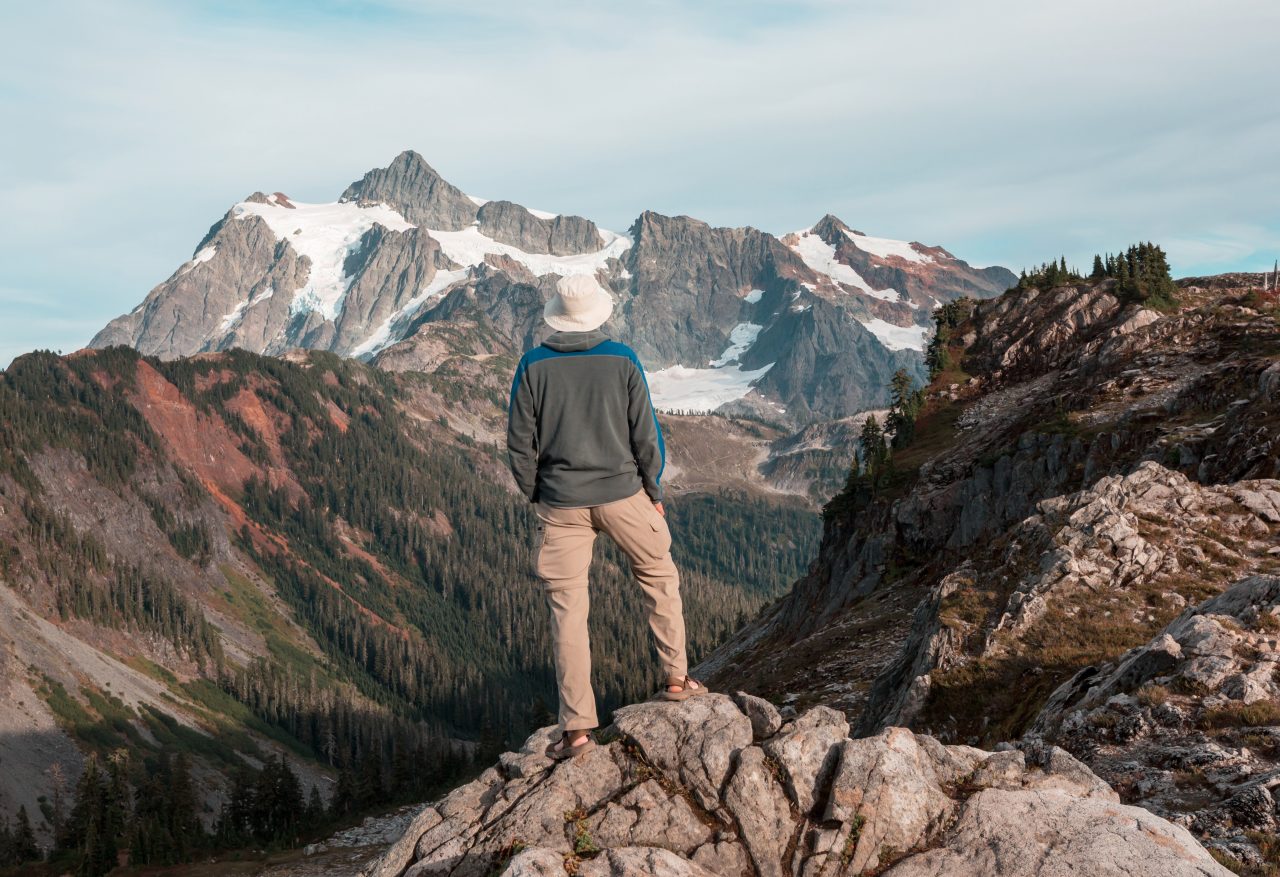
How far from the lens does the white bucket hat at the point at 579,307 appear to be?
13.2 meters

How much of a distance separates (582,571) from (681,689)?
2358mm

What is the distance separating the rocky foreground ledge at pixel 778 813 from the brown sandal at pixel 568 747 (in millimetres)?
120

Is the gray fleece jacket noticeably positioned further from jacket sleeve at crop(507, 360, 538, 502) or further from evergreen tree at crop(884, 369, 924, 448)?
evergreen tree at crop(884, 369, 924, 448)

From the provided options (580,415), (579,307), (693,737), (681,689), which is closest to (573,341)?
(579,307)

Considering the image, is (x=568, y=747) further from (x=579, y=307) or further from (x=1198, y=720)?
(x=1198, y=720)

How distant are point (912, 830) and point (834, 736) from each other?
159 centimetres

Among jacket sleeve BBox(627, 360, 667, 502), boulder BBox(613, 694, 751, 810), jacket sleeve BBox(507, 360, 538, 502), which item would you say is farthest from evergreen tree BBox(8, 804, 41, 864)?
jacket sleeve BBox(627, 360, 667, 502)

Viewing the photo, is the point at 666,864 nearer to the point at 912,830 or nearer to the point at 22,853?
the point at 912,830

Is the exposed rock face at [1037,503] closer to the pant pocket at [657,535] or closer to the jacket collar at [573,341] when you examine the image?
the pant pocket at [657,535]

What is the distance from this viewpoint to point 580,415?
13039mm

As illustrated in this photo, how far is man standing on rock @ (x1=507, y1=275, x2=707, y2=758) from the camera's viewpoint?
13.0 m

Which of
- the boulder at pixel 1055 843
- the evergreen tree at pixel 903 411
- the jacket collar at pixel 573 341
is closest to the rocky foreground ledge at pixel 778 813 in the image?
the boulder at pixel 1055 843

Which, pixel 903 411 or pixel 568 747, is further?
pixel 903 411

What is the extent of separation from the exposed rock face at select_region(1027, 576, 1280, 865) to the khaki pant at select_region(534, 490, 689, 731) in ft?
24.5
